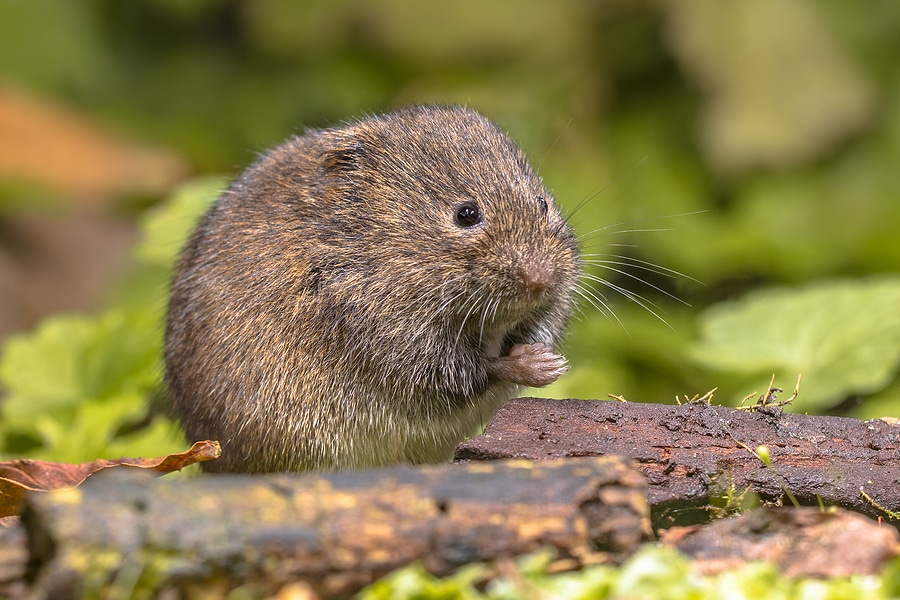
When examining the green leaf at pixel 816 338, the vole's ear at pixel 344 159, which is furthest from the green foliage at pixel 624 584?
the green leaf at pixel 816 338

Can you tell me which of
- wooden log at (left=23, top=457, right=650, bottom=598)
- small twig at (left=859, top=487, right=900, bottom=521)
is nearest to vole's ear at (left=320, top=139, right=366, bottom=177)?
wooden log at (left=23, top=457, right=650, bottom=598)

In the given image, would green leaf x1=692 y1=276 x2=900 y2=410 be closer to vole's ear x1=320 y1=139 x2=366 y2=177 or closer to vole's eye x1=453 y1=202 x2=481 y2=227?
vole's eye x1=453 y1=202 x2=481 y2=227

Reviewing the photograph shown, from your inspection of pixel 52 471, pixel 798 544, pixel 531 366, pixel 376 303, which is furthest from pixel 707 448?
pixel 52 471

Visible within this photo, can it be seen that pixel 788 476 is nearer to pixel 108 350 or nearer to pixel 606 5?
pixel 108 350

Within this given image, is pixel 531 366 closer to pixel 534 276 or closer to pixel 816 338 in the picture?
pixel 534 276

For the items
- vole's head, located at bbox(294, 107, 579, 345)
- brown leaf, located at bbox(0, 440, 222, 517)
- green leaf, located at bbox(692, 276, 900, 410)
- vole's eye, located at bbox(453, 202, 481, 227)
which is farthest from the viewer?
green leaf, located at bbox(692, 276, 900, 410)

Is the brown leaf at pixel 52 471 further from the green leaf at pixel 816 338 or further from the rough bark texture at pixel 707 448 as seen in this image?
the green leaf at pixel 816 338

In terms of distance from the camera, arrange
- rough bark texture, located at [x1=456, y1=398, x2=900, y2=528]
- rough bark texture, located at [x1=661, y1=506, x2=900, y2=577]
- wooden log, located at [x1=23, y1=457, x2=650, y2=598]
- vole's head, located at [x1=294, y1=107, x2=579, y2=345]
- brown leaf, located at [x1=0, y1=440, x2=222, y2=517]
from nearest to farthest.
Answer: wooden log, located at [x1=23, y1=457, x2=650, y2=598], rough bark texture, located at [x1=661, y1=506, x2=900, y2=577], rough bark texture, located at [x1=456, y1=398, x2=900, y2=528], brown leaf, located at [x1=0, y1=440, x2=222, y2=517], vole's head, located at [x1=294, y1=107, x2=579, y2=345]

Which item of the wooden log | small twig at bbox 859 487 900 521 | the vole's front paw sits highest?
the vole's front paw
